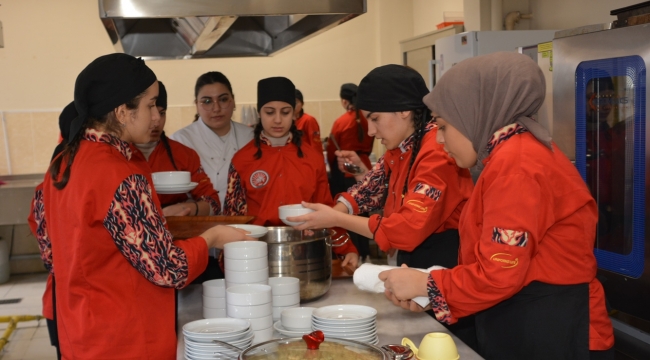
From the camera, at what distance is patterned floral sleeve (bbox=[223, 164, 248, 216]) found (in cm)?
324

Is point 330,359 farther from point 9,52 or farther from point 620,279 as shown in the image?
point 9,52

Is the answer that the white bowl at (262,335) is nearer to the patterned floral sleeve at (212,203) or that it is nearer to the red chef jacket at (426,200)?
the red chef jacket at (426,200)

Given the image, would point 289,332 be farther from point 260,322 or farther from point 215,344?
point 215,344

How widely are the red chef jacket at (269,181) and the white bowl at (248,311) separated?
1.41 m

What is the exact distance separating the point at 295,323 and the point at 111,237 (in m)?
0.57

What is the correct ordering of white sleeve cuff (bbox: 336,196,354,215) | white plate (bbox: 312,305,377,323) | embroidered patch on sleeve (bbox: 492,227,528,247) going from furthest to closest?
white sleeve cuff (bbox: 336,196,354,215) < white plate (bbox: 312,305,377,323) < embroidered patch on sleeve (bbox: 492,227,528,247)

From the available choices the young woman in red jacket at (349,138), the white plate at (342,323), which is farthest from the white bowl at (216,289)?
the young woman in red jacket at (349,138)

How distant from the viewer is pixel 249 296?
5.82 ft

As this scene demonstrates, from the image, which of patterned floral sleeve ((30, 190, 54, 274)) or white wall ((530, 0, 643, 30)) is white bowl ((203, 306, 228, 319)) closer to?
patterned floral sleeve ((30, 190, 54, 274))

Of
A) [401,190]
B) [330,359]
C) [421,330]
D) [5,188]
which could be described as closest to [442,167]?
[401,190]

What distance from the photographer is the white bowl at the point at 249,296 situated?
5.82 ft

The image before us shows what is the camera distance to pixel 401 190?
2412mm

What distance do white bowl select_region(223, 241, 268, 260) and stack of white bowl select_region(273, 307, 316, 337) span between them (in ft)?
0.64

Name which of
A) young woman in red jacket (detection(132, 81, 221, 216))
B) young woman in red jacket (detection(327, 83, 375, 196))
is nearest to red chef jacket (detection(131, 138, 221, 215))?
young woman in red jacket (detection(132, 81, 221, 216))
